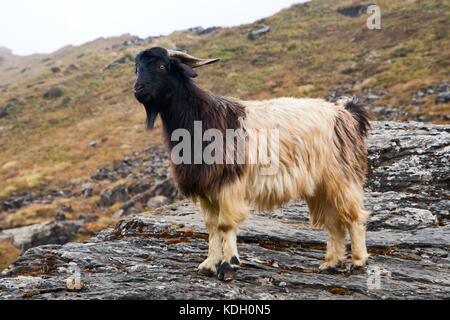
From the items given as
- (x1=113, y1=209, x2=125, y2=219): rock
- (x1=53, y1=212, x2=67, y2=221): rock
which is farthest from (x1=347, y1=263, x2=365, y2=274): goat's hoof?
(x1=53, y1=212, x2=67, y2=221): rock

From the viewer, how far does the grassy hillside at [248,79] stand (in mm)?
31453

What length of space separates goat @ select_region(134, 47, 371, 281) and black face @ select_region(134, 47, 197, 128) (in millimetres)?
14

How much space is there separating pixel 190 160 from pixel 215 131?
1.84ft

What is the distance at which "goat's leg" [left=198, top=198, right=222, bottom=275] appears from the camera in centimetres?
506

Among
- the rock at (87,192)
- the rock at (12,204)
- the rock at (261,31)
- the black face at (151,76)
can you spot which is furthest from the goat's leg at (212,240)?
the rock at (261,31)

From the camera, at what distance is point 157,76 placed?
4.80m

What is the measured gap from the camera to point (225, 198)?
15.5ft

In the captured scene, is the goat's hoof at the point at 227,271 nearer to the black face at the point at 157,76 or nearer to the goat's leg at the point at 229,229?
the goat's leg at the point at 229,229

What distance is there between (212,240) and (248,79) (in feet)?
136

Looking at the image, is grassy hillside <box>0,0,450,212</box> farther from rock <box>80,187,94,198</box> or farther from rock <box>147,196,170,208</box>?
rock <box>147,196,170,208</box>

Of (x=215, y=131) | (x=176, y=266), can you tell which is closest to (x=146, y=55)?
(x=215, y=131)

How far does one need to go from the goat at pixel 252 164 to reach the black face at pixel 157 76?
14mm

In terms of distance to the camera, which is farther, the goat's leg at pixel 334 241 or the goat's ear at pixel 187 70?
the goat's leg at pixel 334 241
